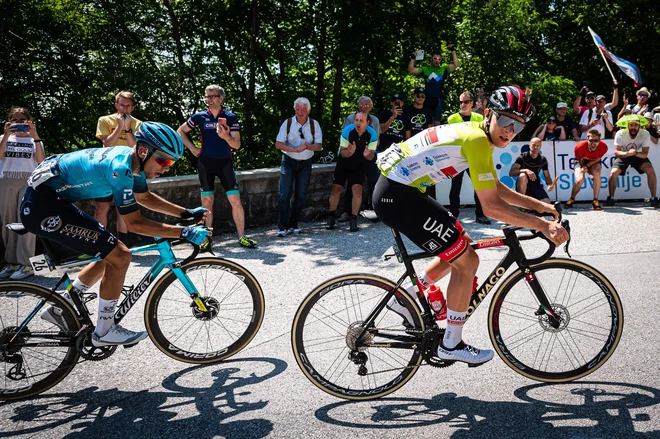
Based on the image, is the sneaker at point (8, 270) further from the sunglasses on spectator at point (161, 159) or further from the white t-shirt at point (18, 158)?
the sunglasses on spectator at point (161, 159)

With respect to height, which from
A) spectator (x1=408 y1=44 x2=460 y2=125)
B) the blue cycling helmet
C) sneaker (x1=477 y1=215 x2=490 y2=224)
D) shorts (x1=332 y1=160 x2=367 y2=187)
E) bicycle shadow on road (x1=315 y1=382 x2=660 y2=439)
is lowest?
bicycle shadow on road (x1=315 y1=382 x2=660 y2=439)

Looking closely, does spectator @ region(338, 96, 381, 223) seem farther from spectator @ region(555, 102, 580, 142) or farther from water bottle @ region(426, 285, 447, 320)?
water bottle @ region(426, 285, 447, 320)

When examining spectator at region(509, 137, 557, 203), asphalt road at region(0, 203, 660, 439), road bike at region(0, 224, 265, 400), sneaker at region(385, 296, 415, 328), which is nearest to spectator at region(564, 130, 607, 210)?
spectator at region(509, 137, 557, 203)

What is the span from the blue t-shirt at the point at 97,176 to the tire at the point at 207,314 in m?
0.72

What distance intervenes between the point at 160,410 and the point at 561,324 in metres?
2.77

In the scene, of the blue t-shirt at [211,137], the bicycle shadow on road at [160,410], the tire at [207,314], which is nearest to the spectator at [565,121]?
the blue t-shirt at [211,137]

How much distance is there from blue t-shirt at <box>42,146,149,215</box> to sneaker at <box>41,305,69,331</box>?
77cm

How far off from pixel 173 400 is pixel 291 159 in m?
5.91

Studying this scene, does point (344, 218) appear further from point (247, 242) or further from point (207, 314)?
point (207, 314)

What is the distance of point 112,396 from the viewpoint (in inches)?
167

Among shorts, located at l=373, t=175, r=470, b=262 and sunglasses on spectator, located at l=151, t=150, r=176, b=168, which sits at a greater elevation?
sunglasses on spectator, located at l=151, t=150, r=176, b=168

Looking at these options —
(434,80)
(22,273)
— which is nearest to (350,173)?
(434,80)

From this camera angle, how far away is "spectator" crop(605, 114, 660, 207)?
1186 cm

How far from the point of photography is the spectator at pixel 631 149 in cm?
1186
